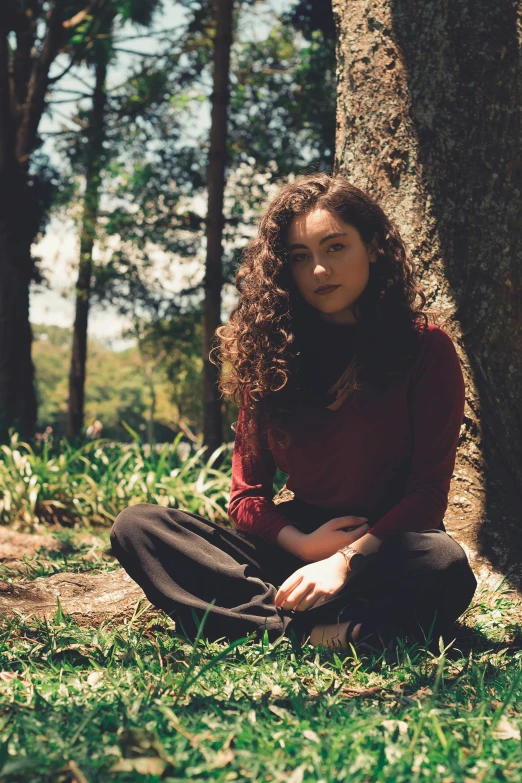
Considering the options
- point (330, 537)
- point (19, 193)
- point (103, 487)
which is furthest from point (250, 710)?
point (19, 193)

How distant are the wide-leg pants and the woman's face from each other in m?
0.72

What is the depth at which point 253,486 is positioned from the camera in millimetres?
2592

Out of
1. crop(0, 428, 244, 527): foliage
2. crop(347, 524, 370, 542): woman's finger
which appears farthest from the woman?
crop(0, 428, 244, 527): foliage

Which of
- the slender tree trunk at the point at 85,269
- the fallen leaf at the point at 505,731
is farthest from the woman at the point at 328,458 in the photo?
the slender tree trunk at the point at 85,269

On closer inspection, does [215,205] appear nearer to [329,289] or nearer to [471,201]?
[471,201]

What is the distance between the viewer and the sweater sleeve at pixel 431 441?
2.22 metres

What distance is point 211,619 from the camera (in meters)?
2.28

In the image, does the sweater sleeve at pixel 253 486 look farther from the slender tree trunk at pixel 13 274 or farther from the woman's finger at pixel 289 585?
the slender tree trunk at pixel 13 274

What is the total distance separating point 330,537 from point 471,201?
5.09 ft

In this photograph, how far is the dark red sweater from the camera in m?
2.28

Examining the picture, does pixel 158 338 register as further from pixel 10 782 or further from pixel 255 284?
pixel 10 782

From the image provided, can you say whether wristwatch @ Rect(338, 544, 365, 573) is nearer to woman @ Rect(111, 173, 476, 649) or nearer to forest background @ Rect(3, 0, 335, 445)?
woman @ Rect(111, 173, 476, 649)

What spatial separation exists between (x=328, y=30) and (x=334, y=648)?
29.4 feet

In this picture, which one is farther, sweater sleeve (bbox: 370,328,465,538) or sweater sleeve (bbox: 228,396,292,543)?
sweater sleeve (bbox: 228,396,292,543)
